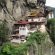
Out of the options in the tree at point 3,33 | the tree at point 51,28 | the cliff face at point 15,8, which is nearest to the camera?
the tree at point 3,33

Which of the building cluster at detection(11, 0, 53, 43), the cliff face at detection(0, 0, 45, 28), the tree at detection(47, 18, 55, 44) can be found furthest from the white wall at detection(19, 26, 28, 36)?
the tree at detection(47, 18, 55, 44)

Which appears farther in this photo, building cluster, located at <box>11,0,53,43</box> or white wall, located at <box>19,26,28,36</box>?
white wall, located at <box>19,26,28,36</box>

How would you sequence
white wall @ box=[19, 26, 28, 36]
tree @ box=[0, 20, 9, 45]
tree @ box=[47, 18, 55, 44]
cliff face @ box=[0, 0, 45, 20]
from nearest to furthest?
tree @ box=[0, 20, 9, 45] → cliff face @ box=[0, 0, 45, 20] → white wall @ box=[19, 26, 28, 36] → tree @ box=[47, 18, 55, 44]

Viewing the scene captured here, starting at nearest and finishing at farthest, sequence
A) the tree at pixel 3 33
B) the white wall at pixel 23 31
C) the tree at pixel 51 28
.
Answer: the tree at pixel 3 33
the white wall at pixel 23 31
the tree at pixel 51 28

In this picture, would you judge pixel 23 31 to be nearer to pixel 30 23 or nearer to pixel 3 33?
pixel 30 23

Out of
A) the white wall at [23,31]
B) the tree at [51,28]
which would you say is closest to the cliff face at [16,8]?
the white wall at [23,31]

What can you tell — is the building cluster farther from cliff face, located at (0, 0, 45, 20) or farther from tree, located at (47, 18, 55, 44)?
tree, located at (47, 18, 55, 44)

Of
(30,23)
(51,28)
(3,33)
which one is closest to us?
(3,33)

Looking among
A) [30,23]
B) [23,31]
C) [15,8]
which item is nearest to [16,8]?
[15,8]

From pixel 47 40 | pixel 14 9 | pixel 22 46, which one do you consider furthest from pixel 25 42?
pixel 14 9

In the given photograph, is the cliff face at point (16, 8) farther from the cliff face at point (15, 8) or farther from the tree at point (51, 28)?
the tree at point (51, 28)

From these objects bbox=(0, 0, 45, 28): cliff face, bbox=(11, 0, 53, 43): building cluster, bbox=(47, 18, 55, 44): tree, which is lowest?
bbox=(47, 18, 55, 44): tree

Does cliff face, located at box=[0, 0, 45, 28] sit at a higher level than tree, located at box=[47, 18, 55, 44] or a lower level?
higher

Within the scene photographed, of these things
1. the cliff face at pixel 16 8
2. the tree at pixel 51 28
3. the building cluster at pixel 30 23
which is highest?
the cliff face at pixel 16 8
